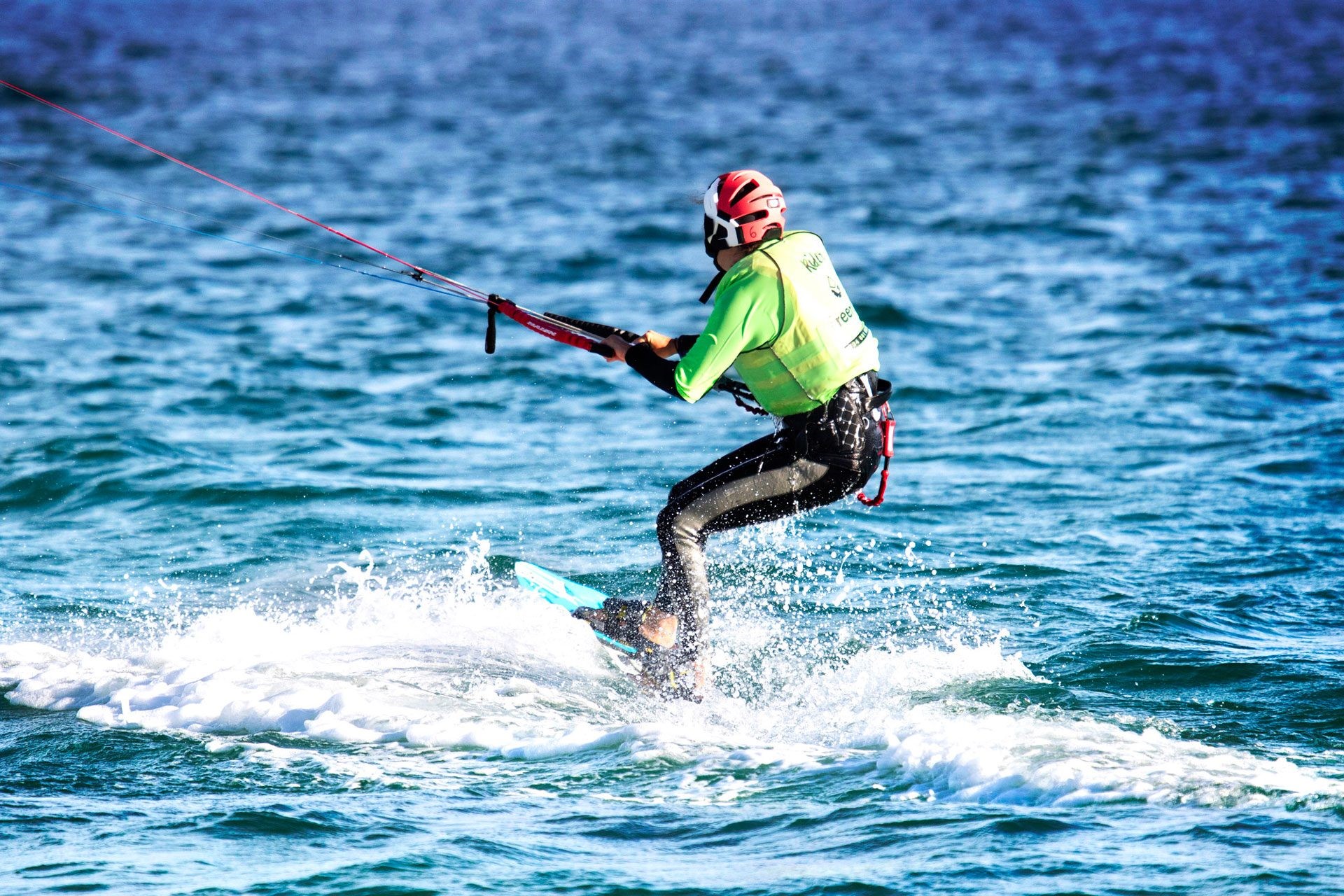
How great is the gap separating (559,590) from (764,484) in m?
1.38

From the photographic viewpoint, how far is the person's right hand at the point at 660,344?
715 centimetres

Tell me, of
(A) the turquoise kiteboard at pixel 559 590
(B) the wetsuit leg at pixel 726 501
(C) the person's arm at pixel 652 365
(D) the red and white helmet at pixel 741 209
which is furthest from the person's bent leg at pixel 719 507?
(D) the red and white helmet at pixel 741 209

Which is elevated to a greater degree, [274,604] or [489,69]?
[489,69]

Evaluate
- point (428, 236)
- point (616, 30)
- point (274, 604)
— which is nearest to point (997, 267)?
point (428, 236)

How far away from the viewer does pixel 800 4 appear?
91.3m

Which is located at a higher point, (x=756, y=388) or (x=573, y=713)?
(x=756, y=388)

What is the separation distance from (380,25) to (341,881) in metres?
69.8

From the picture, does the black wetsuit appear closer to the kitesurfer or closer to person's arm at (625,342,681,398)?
the kitesurfer

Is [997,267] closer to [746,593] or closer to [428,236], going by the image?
[428,236]

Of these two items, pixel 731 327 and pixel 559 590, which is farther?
pixel 559 590

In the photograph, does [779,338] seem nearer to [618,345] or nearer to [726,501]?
[618,345]

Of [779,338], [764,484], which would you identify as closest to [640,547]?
[764,484]

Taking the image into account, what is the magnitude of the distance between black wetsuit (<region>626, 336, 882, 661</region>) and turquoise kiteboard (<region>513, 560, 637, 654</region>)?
51 cm

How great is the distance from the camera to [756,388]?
7277mm
